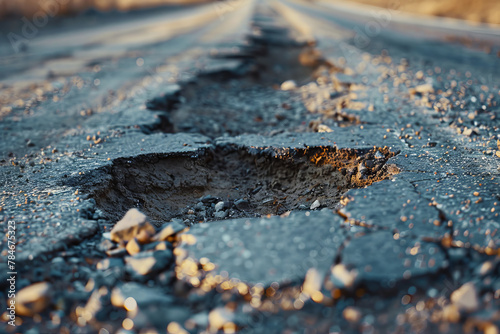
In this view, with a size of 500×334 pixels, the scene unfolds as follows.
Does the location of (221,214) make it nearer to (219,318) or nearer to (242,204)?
(242,204)

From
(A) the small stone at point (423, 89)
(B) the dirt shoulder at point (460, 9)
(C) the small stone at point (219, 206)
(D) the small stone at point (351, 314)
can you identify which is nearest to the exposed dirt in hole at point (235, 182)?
(C) the small stone at point (219, 206)

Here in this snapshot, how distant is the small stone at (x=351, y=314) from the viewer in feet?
3.89

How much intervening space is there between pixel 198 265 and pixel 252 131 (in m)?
2.03

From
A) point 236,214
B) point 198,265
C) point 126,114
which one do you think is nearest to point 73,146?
point 126,114

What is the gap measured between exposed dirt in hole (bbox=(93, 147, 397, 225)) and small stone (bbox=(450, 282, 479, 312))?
94 centimetres

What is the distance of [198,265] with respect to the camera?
56.5 inches

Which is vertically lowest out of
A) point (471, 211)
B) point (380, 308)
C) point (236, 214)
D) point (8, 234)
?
point (236, 214)

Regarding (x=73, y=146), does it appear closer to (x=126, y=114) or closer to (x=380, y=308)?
(x=126, y=114)

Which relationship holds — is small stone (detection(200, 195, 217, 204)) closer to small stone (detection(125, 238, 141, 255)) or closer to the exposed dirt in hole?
the exposed dirt in hole

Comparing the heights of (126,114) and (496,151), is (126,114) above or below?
below

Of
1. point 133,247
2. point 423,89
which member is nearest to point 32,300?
point 133,247

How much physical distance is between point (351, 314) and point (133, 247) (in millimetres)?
946

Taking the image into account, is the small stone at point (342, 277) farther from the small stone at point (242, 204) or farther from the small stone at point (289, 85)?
the small stone at point (289, 85)

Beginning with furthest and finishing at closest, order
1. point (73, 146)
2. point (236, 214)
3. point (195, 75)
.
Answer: point (195, 75) < point (73, 146) < point (236, 214)
